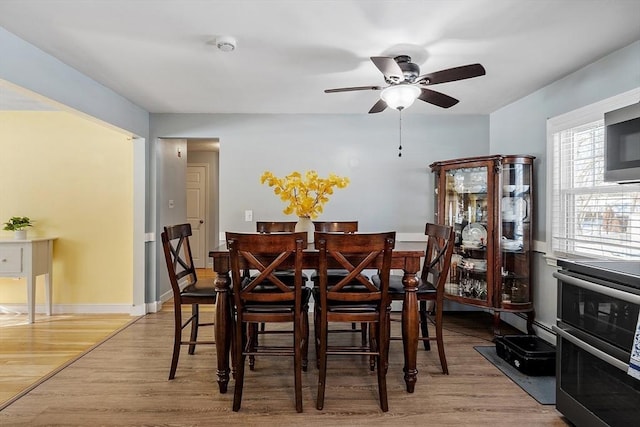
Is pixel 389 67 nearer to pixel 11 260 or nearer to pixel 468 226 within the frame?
pixel 468 226

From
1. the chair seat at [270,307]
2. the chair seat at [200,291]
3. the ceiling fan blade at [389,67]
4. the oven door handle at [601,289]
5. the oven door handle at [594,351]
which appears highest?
the ceiling fan blade at [389,67]

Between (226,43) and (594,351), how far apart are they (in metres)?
2.73

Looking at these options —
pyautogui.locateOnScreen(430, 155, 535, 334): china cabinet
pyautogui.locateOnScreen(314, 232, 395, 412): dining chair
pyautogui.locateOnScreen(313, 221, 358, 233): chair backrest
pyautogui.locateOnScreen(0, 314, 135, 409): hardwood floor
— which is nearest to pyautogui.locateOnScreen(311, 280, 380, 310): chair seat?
pyautogui.locateOnScreen(314, 232, 395, 412): dining chair

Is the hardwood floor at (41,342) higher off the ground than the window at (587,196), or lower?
lower

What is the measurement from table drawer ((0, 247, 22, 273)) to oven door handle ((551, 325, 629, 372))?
4.78 m

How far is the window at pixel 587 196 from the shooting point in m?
2.57

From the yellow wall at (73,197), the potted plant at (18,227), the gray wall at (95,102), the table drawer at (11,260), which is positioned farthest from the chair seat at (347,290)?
the potted plant at (18,227)

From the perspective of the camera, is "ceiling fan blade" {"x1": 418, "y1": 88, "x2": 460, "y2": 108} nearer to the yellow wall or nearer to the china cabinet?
the china cabinet

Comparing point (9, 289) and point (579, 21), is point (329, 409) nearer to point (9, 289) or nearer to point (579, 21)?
point (579, 21)

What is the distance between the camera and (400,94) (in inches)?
99.3

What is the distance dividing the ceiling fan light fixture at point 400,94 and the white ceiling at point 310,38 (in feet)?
0.93

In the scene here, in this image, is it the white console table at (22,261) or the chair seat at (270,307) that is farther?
the white console table at (22,261)

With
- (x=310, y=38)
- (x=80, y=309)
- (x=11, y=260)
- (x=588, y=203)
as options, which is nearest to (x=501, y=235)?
(x=588, y=203)

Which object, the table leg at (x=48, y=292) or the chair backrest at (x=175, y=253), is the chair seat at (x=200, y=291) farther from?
the table leg at (x=48, y=292)
